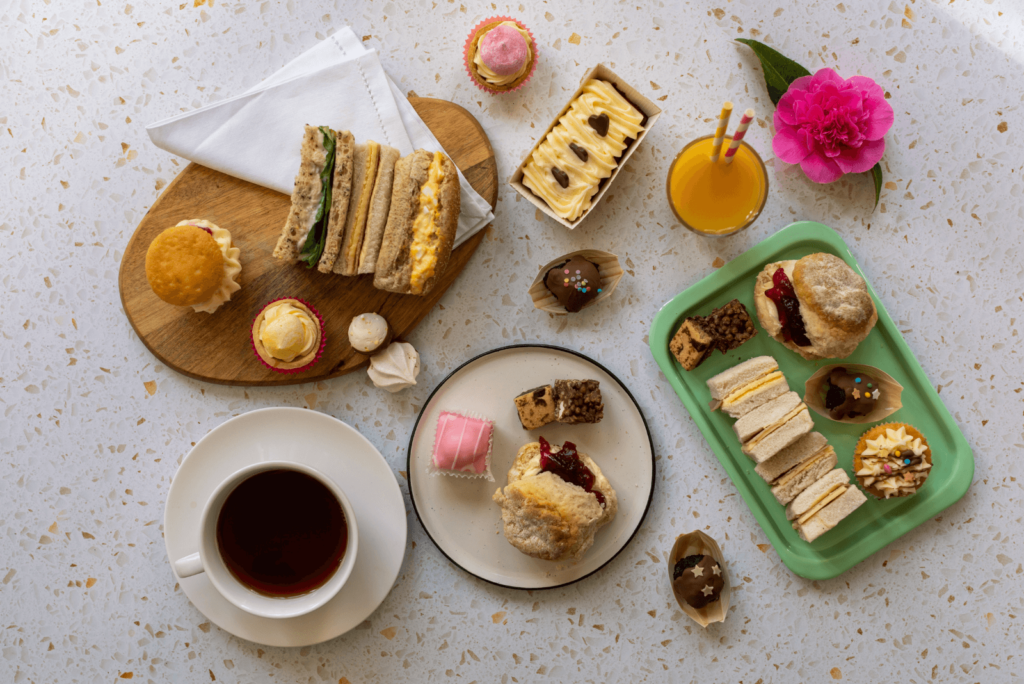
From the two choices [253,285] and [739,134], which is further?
[253,285]

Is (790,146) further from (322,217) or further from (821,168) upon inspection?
(322,217)

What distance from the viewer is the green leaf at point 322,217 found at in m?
1.96

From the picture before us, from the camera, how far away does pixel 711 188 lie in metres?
2.11

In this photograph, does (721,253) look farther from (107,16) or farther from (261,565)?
(107,16)

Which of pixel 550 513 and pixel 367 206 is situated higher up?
pixel 367 206

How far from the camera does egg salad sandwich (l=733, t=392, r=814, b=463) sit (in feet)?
6.95

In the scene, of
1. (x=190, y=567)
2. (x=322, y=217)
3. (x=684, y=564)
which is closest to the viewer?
(x=190, y=567)

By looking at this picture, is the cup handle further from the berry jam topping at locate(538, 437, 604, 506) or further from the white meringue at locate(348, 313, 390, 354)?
the berry jam topping at locate(538, 437, 604, 506)

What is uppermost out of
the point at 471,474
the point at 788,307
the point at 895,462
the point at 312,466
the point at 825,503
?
the point at 788,307

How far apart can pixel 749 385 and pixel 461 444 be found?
98cm

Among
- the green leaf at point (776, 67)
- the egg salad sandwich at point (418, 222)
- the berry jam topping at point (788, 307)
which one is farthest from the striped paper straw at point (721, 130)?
the egg salad sandwich at point (418, 222)

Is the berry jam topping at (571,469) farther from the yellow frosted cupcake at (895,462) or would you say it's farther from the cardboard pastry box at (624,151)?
the yellow frosted cupcake at (895,462)

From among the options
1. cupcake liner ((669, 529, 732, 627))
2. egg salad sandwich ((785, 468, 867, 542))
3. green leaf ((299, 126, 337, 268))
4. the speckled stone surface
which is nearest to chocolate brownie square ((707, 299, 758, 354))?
the speckled stone surface

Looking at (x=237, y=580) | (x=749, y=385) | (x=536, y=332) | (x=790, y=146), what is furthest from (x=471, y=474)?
(x=790, y=146)
